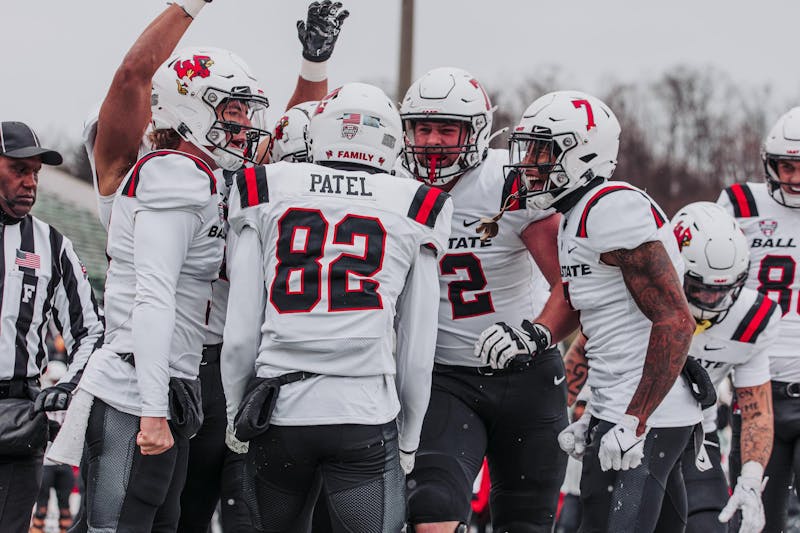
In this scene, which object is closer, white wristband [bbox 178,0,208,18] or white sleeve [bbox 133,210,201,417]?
white sleeve [bbox 133,210,201,417]

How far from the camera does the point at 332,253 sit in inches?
149

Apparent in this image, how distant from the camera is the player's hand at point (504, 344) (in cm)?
443

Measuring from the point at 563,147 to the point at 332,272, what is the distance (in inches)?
51.4

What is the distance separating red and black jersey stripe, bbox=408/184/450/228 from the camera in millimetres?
3906

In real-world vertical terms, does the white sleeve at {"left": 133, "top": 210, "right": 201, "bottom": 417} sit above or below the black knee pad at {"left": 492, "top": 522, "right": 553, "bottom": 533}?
above

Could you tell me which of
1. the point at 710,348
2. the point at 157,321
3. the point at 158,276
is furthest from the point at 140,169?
the point at 710,348

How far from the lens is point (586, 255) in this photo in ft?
14.6

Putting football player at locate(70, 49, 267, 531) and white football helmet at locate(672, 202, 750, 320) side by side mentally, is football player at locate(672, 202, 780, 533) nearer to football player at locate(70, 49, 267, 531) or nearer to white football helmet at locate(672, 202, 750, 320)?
white football helmet at locate(672, 202, 750, 320)

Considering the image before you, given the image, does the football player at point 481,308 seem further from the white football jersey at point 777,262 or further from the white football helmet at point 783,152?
the white football helmet at point 783,152

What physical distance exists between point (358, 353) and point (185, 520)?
57.4 inches

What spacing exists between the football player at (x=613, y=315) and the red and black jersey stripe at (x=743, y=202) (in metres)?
2.05

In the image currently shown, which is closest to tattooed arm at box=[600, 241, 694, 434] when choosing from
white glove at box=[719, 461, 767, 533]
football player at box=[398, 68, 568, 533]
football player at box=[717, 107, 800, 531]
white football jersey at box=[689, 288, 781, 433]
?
football player at box=[398, 68, 568, 533]

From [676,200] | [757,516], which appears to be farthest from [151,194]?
[676,200]

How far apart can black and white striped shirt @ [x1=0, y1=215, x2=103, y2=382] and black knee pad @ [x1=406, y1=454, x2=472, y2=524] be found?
1.55m
